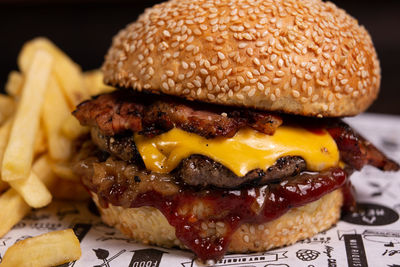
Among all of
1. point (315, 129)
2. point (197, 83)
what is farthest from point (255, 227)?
point (197, 83)

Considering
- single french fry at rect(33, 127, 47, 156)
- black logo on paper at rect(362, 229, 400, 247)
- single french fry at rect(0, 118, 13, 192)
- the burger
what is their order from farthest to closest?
single french fry at rect(33, 127, 47, 156), single french fry at rect(0, 118, 13, 192), black logo on paper at rect(362, 229, 400, 247), the burger

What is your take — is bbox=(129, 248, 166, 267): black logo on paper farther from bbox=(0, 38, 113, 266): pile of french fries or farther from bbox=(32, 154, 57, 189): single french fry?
bbox=(32, 154, 57, 189): single french fry

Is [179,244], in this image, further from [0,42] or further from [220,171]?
[0,42]

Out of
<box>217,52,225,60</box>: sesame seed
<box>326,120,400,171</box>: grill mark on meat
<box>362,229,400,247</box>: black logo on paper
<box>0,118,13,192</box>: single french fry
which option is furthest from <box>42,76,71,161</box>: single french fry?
<box>362,229,400,247</box>: black logo on paper

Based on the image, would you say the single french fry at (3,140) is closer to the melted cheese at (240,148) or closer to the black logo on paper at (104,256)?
the black logo on paper at (104,256)

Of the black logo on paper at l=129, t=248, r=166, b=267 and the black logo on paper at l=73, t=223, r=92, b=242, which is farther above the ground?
the black logo on paper at l=129, t=248, r=166, b=267

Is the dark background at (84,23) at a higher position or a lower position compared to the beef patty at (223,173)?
lower

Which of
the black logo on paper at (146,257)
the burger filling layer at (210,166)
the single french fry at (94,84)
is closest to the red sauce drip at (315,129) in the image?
the burger filling layer at (210,166)
